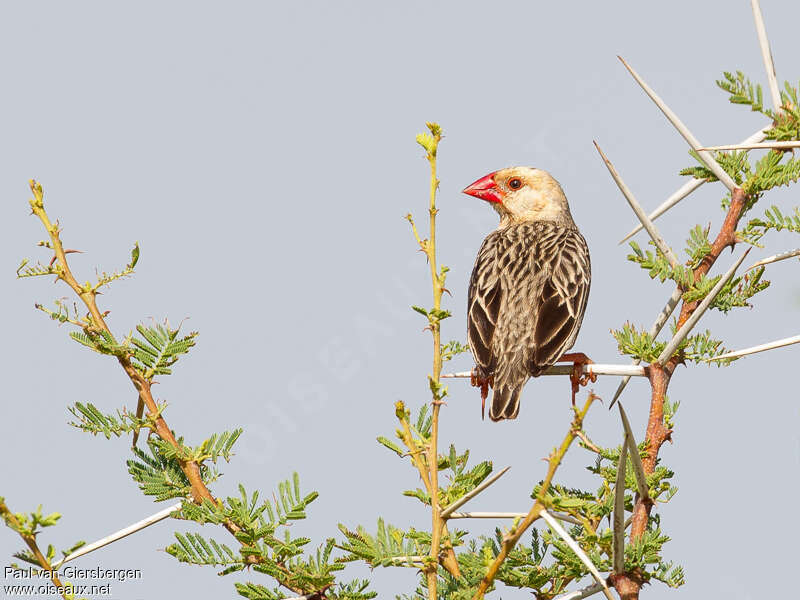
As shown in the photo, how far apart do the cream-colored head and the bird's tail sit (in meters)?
3.07

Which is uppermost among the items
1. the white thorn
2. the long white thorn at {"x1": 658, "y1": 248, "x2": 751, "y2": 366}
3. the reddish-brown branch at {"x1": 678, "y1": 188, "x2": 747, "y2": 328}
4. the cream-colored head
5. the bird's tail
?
the cream-colored head

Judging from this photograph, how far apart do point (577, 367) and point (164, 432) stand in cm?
266

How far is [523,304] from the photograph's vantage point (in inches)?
245

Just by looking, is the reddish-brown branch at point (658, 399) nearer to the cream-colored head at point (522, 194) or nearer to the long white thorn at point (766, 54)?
the long white thorn at point (766, 54)

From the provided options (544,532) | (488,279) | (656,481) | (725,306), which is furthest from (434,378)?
(488,279)

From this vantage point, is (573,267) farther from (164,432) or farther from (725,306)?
(164,432)

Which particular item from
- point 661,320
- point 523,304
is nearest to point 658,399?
point 661,320

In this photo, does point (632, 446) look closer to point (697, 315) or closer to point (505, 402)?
point (697, 315)

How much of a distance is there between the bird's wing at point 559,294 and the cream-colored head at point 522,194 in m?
0.89

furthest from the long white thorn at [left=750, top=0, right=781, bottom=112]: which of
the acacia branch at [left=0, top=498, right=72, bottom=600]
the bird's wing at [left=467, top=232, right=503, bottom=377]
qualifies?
the acacia branch at [left=0, top=498, right=72, bottom=600]

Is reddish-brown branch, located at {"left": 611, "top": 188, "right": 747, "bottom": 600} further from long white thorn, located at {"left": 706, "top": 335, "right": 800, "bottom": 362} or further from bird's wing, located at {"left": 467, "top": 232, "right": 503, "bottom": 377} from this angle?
bird's wing, located at {"left": 467, "top": 232, "right": 503, "bottom": 377}

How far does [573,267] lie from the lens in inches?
263

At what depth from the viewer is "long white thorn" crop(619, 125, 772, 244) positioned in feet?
12.8

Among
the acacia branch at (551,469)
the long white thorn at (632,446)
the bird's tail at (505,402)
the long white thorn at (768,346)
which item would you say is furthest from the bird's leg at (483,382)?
the acacia branch at (551,469)
